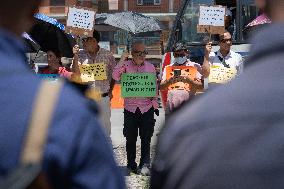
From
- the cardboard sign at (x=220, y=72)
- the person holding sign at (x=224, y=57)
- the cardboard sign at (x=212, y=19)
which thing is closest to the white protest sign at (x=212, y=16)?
the cardboard sign at (x=212, y=19)

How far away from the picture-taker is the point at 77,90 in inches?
57.6

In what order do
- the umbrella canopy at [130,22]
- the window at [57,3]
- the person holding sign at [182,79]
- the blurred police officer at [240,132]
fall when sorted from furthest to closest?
1. the window at [57,3]
2. the umbrella canopy at [130,22]
3. the person holding sign at [182,79]
4. the blurred police officer at [240,132]

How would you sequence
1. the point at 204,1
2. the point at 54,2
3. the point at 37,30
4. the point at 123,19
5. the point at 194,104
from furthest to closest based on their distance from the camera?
1. the point at 54,2
2. the point at 123,19
3. the point at 204,1
4. the point at 37,30
5. the point at 194,104

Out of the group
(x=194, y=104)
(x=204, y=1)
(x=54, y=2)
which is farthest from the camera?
(x=54, y=2)

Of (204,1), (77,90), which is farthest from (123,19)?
(77,90)

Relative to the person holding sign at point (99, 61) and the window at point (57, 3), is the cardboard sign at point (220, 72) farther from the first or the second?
the window at point (57, 3)

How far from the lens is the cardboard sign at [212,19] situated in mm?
8781

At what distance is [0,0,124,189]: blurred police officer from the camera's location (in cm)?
136

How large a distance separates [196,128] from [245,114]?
10 cm

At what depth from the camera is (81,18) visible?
28.7 ft

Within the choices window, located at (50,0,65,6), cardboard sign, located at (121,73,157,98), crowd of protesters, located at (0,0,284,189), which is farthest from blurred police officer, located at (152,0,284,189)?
window, located at (50,0,65,6)

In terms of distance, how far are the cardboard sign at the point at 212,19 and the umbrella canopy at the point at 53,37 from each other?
5.36 ft

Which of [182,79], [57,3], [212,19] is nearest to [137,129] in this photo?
[182,79]

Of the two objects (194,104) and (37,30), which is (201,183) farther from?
(37,30)
